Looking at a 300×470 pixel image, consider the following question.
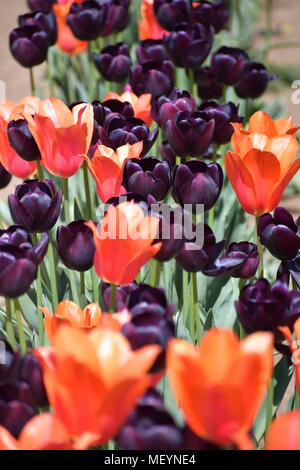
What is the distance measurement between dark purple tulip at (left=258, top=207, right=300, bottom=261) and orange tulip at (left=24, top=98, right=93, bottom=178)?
32 cm

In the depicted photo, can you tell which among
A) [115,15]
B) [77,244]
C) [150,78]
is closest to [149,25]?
[115,15]

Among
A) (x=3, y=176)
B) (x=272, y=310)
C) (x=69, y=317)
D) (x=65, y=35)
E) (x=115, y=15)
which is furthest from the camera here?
(x=65, y=35)

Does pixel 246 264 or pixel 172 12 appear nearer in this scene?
pixel 246 264

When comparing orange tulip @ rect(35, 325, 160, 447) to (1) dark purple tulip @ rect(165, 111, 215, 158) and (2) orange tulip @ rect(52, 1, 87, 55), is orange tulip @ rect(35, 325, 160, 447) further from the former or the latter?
(2) orange tulip @ rect(52, 1, 87, 55)

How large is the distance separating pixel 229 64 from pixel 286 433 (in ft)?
4.18

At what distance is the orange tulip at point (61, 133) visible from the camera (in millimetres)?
1291

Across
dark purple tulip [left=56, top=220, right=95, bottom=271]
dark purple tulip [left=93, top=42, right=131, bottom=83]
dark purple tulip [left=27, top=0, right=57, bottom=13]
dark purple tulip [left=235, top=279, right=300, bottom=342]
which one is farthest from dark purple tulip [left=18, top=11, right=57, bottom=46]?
dark purple tulip [left=235, top=279, right=300, bottom=342]

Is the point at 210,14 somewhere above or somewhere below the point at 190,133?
above

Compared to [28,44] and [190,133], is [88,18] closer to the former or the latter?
[28,44]

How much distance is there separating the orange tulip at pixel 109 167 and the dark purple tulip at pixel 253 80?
0.70 meters

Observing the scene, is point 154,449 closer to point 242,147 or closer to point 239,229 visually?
point 242,147

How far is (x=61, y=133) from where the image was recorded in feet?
4.24

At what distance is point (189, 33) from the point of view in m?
1.87

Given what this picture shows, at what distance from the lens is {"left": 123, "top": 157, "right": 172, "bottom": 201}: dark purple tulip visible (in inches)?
47.6
